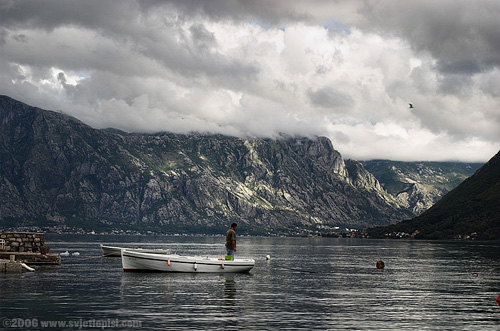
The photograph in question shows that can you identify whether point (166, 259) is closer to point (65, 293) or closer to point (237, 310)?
point (65, 293)

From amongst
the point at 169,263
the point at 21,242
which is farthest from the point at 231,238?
the point at 21,242

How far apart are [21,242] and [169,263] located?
2996 cm

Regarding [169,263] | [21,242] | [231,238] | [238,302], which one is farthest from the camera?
[21,242]

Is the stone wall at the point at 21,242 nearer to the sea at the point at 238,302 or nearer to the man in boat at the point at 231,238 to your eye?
the sea at the point at 238,302

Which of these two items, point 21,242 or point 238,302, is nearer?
point 238,302

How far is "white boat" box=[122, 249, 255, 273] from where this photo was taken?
92.3m

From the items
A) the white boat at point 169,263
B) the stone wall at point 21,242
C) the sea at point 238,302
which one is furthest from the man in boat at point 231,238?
the stone wall at point 21,242

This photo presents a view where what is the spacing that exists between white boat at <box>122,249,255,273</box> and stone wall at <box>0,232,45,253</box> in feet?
71.7

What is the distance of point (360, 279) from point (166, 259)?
31.7m

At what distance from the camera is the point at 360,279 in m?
91.4

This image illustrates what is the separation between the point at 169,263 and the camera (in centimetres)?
9262

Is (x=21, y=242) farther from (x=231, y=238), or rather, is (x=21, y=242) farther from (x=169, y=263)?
(x=231, y=238)

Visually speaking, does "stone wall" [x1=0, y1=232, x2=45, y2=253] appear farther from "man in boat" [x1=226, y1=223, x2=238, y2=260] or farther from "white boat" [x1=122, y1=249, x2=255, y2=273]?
"man in boat" [x1=226, y1=223, x2=238, y2=260]

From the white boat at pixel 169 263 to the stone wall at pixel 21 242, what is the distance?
21.9 meters
